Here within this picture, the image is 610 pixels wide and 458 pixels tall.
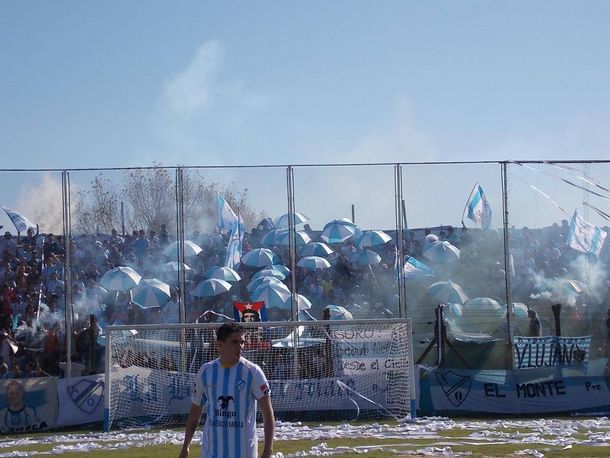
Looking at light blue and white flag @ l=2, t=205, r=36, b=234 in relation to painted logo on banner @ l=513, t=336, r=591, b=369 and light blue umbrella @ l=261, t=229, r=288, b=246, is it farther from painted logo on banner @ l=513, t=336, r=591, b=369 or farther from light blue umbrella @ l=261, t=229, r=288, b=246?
painted logo on banner @ l=513, t=336, r=591, b=369

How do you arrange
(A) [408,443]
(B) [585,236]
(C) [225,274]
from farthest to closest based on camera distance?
(C) [225,274]
(B) [585,236]
(A) [408,443]

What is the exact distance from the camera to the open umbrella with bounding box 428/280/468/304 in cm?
2205

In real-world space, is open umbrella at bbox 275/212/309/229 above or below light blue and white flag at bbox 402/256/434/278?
above

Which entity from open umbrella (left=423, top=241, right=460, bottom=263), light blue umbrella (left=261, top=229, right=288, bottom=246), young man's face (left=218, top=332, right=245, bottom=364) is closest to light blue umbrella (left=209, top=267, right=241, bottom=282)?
light blue umbrella (left=261, top=229, right=288, bottom=246)

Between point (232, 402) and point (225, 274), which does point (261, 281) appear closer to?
point (225, 274)

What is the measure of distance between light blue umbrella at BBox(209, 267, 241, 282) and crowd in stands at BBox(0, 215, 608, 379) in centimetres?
15

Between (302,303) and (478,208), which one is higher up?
(478,208)

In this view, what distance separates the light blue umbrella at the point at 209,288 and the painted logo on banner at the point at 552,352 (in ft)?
22.5

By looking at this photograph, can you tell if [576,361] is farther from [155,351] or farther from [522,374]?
[155,351]

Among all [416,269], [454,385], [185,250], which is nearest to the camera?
[454,385]

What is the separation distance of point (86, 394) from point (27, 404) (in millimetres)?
1228

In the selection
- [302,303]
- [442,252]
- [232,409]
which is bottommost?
[232,409]

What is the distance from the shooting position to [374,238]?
22.2 meters

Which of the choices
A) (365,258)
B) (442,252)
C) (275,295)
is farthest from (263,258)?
(442,252)
